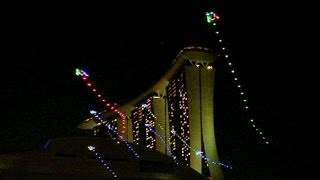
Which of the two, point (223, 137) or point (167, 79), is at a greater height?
point (167, 79)

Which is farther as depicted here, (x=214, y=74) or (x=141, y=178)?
(x=214, y=74)

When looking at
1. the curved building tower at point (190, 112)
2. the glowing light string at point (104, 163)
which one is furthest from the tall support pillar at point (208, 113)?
the glowing light string at point (104, 163)

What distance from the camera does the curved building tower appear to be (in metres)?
16.2

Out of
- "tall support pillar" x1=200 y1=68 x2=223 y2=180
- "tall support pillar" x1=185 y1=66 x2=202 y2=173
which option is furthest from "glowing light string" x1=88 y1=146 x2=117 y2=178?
"tall support pillar" x1=200 y1=68 x2=223 y2=180

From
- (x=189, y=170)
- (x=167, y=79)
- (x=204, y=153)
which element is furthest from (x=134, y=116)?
(x=189, y=170)

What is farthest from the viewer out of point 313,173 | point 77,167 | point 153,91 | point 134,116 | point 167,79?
point 134,116

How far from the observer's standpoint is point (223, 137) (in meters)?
19.3

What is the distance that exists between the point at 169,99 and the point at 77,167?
24.9 ft

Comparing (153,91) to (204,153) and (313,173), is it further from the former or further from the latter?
(313,173)

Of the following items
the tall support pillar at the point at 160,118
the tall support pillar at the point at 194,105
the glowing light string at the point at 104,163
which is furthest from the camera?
the tall support pillar at the point at 160,118

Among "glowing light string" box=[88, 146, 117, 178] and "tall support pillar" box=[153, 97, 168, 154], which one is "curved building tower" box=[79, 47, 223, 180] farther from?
"glowing light string" box=[88, 146, 117, 178]

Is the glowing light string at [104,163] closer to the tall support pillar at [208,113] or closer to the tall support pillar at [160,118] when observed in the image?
the tall support pillar at [208,113]

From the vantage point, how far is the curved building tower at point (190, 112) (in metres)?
16.2

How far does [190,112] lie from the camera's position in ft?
53.7
